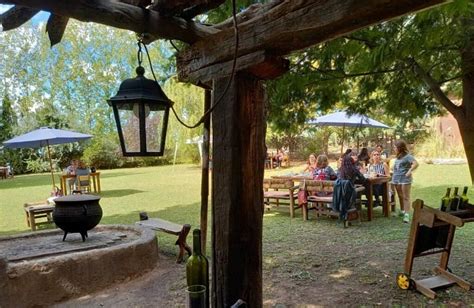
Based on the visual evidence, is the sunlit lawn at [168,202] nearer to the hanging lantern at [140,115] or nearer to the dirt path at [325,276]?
the dirt path at [325,276]

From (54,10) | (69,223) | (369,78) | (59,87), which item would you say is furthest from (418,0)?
(59,87)

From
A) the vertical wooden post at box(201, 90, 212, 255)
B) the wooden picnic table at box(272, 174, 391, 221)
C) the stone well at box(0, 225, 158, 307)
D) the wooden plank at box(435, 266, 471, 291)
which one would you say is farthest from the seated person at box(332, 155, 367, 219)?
the vertical wooden post at box(201, 90, 212, 255)

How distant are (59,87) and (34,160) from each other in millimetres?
7875

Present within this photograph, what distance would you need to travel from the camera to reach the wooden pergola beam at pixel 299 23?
5.09 feet

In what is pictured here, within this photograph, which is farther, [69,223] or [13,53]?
[13,53]

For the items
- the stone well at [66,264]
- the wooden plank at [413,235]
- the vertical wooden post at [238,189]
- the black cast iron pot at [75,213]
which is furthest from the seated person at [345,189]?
the vertical wooden post at [238,189]

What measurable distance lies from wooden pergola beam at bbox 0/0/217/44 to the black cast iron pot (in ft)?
10.2

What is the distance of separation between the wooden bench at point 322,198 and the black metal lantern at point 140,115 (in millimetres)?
5404

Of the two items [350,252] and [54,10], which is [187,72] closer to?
[54,10]

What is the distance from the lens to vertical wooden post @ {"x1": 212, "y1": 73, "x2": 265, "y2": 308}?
2.16 m

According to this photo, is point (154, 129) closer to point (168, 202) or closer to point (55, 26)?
point (55, 26)

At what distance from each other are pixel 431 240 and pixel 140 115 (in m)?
3.33

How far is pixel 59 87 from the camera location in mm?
29375

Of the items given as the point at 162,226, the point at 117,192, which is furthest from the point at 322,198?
the point at 117,192
